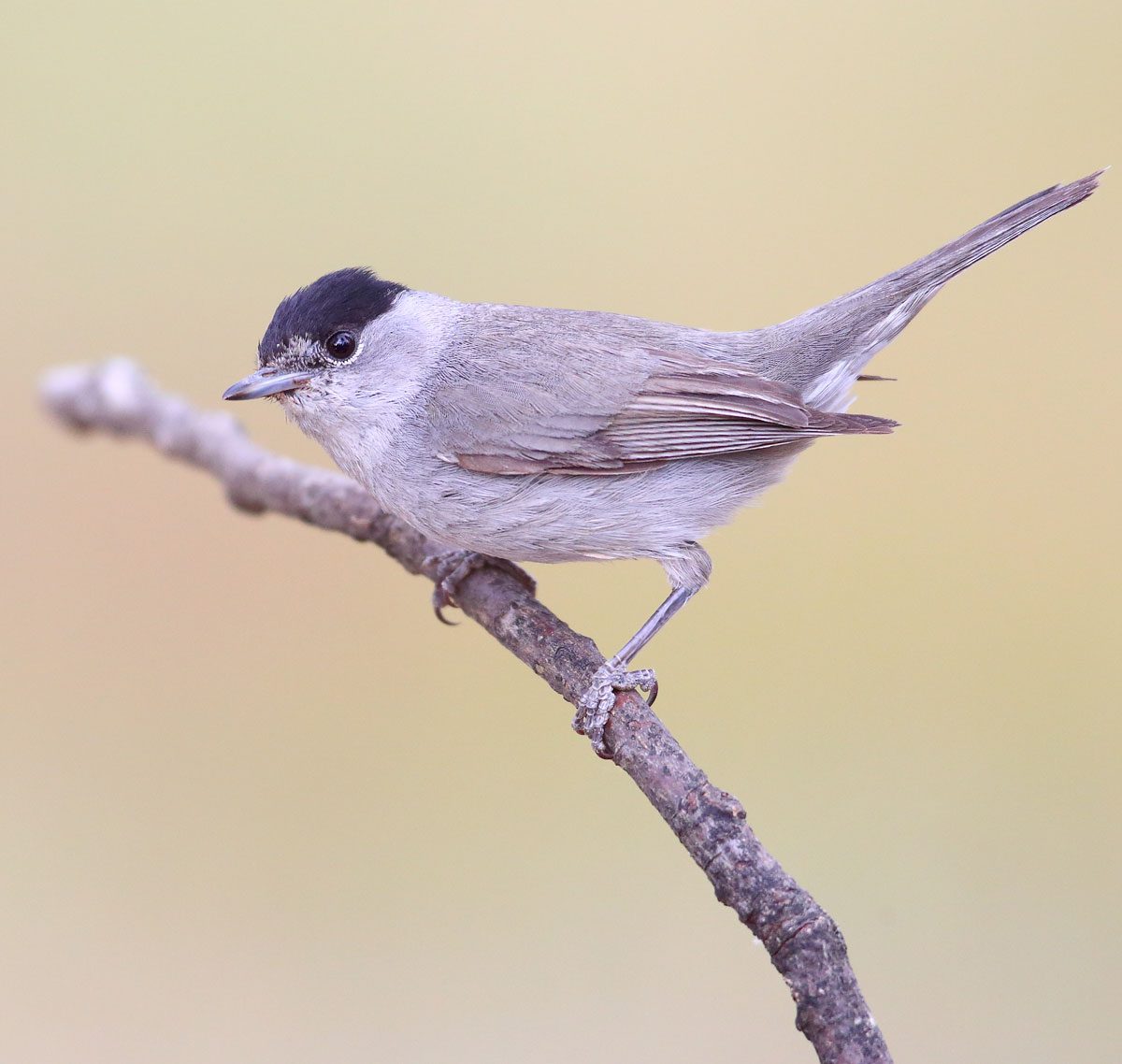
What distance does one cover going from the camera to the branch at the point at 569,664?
2.01 metres

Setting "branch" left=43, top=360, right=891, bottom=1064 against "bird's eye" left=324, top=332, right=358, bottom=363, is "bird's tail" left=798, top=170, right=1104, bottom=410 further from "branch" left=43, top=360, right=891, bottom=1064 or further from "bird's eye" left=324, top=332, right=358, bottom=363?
"bird's eye" left=324, top=332, right=358, bottom=363

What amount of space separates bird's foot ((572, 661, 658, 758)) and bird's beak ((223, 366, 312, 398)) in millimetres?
1304

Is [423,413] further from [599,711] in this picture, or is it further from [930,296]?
A: [930,296]

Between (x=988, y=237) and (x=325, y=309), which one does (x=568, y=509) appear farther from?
(x=988, y=237)

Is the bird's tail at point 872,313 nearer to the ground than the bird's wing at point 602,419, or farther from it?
farther from it

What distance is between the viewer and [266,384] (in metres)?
3.22

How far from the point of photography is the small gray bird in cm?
323

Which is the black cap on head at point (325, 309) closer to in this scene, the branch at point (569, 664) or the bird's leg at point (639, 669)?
the branch at point (569, 664)

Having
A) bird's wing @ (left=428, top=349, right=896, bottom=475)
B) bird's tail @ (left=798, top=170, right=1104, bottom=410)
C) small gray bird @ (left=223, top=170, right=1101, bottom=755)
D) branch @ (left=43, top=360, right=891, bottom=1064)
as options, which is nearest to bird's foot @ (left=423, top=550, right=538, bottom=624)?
branch @ (left=43, top=360, right=891, bottom=1064)

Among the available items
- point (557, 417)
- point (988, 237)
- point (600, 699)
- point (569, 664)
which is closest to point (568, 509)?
point (557, 417)

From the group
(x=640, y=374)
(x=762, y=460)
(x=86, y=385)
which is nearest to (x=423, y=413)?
(x=640, y=374)

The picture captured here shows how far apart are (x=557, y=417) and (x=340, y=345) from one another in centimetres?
74

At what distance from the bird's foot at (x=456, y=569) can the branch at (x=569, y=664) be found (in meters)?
0.04

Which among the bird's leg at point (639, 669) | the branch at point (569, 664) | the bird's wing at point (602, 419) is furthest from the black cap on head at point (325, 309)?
the bird's leg at point (639, 669)
